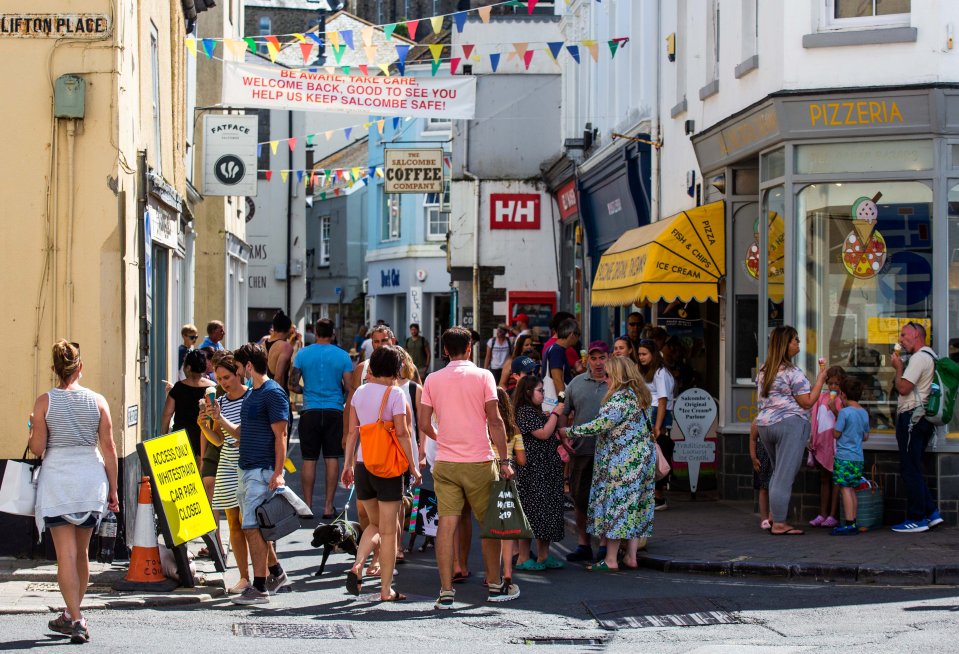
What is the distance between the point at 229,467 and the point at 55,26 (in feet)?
12.5

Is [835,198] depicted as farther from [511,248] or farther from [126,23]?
[511,248]

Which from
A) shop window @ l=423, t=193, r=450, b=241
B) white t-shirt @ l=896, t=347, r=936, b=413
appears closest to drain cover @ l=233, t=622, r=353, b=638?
white t-shirt @ l=896, t=347, r=936, b=413

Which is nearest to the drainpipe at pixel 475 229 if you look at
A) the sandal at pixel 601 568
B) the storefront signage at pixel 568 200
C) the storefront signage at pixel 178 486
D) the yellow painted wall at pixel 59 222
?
the storefront signage at pixel 568 200

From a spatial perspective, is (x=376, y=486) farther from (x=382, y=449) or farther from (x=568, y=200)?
(x=568, y=200)

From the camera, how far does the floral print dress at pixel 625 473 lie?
10336 mm

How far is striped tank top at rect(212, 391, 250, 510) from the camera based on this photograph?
948 centimetres

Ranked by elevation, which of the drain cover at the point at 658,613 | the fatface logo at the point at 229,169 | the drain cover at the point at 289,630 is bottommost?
the drain cover at the point at 658,613

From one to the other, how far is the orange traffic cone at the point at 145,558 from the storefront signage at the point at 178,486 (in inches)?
4.2

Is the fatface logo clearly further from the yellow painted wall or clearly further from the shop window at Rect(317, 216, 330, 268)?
the shop window at Rect(317, 216, 330, 268)

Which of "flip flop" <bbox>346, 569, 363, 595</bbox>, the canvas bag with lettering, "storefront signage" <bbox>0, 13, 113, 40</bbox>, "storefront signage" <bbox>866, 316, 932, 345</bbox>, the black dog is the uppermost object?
"storefront signage" <bbox>0, 13, 113, 40</bbox>

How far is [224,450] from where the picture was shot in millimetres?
9633

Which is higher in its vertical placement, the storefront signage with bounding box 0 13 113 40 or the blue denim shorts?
the storefront signage with bounding box 0 13 113 40

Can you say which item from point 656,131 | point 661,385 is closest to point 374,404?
point 661,385

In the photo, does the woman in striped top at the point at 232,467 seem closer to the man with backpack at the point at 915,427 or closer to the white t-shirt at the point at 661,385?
the white t-shirt at the point at 661,385
